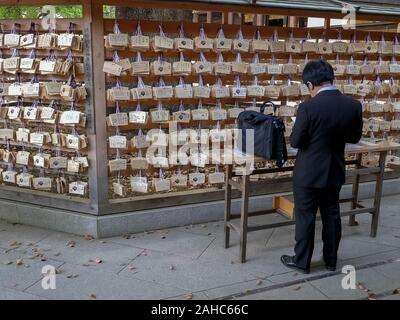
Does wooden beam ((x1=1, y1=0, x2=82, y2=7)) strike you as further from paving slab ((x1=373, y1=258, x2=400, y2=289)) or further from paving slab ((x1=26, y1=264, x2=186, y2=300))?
paving slab ((x1=373, y1=258, x2=400, y2=289))

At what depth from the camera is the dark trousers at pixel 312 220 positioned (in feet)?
13.9

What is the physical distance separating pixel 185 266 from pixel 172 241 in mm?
658

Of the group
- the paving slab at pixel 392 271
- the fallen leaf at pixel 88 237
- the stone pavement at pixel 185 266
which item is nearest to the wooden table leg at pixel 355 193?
→ the stone pavement at pixel 185 266

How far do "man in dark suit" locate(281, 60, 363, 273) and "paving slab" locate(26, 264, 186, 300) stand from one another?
1336 mm

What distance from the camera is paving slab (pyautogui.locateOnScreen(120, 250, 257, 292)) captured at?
4199 mm

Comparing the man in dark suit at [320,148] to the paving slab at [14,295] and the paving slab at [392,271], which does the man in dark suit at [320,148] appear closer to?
the paving slab at [392,271]

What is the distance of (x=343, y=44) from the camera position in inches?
241

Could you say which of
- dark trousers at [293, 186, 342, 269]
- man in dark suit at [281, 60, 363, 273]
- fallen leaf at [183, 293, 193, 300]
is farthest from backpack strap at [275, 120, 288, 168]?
fallen leaf at [183, 293, 193, 300]

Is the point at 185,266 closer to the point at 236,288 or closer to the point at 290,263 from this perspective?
the point at 236,288

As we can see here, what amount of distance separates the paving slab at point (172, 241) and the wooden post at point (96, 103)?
1.75 ft

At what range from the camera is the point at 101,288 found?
160 inches

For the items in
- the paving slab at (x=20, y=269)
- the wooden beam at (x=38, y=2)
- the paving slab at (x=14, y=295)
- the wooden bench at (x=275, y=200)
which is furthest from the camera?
the wooden beam at (x=38, y=2)

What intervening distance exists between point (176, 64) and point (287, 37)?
1591 mm

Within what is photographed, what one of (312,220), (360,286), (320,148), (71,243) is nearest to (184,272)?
(312,220)
